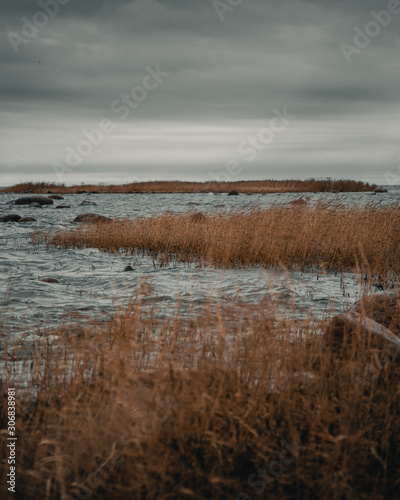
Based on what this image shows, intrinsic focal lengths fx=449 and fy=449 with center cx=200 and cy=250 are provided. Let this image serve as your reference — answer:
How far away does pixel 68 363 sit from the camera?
3.76 meters

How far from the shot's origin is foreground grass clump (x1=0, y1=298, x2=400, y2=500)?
7.82 feet

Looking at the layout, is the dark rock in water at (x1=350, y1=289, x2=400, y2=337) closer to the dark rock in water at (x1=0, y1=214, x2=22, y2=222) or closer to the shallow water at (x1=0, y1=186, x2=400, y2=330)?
the shallow water at (x1=0, y1=186, x2=400, y2=330)

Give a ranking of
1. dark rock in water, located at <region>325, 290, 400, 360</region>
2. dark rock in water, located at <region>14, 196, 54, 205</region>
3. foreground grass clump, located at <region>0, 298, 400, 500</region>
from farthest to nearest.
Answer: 1. dark rock in water, located at <region>14, 196, 54, 205</region>
2. dark rock in water, located at <region>325, 290, 400, 360</region>
3. foreground grass clump, located at <region>0, 298, 400, 500</region>

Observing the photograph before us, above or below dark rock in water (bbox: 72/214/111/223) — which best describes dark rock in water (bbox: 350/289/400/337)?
below

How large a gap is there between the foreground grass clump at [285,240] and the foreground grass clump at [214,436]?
4929 millimetres

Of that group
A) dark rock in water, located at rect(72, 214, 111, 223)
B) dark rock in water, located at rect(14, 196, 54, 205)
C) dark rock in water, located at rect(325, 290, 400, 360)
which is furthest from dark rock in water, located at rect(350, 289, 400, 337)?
dark rock in water, located at rect(14, 196, 54, 205)

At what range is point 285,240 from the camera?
375 inches

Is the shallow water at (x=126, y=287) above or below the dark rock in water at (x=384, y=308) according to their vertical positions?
below

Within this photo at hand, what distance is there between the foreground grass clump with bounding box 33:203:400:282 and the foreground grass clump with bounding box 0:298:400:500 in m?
4.93

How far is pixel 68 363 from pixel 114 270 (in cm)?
551

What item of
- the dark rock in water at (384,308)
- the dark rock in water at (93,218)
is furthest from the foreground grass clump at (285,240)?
the dark rock in water at (93,218)

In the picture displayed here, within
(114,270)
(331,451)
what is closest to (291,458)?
(331,451)

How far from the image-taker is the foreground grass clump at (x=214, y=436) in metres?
2.38

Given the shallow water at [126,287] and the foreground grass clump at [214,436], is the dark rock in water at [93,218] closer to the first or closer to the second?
the shallow water at [126,287]
